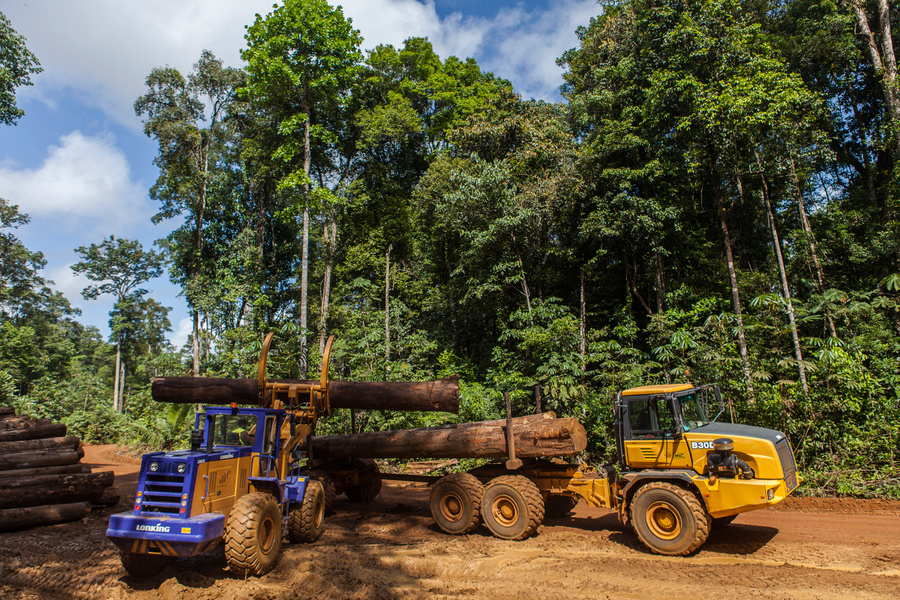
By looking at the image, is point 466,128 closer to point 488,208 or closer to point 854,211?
point 488,208

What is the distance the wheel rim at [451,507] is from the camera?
8.77m

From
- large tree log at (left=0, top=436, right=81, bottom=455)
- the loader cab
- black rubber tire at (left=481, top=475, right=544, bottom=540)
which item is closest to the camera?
the loader cab

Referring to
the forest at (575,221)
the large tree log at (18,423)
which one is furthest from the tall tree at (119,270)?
the large tree log at (18,423)

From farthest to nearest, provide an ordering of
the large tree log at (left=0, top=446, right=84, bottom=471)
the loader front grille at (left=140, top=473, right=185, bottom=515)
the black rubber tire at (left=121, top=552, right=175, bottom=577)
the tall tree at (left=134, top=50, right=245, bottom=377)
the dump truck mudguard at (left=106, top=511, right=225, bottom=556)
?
the tall tree at (left=134, top=50, right=245, bottom=377)
the large tree log at (left=0, top=446, right=84, bottom=471)
the black rubber tire at (left=121, top=552, right=175, bottom=577)
the loader front grille at (left=140, top=473, right=185, bottom=515)
the dump truck mudguard at (left=106, top=511, right=225, bottom=556)

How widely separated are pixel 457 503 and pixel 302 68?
2363cm

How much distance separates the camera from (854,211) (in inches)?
821

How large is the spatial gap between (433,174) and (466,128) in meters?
2.90

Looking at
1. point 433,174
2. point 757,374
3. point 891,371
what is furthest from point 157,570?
point 433,174

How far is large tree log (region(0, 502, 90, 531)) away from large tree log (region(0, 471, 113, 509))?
0.65ft

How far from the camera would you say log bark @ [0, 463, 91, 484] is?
10.0m

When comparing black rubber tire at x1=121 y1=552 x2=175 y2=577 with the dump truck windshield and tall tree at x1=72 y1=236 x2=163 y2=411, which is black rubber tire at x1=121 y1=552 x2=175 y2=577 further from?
tall tree at x1=72 y1=236 x2=163 y2=411

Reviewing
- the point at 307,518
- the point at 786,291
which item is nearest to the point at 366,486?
the point at 307,518

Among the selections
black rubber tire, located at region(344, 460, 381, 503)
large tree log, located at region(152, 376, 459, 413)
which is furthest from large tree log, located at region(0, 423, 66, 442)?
black rubber tire, located at region(344, 460, 381, 503)

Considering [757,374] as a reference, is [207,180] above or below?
above
